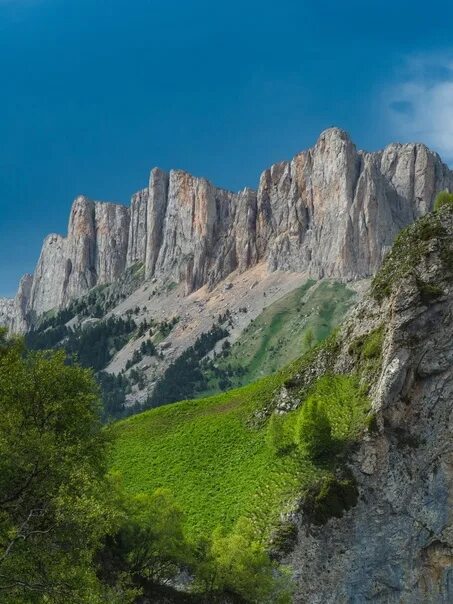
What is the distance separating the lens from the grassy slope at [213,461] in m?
45.7

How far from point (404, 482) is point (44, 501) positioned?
103 feet

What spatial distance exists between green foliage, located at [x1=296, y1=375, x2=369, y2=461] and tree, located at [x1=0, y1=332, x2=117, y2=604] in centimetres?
2308

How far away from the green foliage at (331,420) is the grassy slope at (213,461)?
182 centimetres

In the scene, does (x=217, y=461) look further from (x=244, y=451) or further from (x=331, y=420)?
(x=331, y=420)

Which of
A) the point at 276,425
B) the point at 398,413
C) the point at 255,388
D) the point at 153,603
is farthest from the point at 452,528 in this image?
the point at 255,388

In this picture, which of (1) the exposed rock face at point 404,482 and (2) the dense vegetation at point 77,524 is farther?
(1) the exposed rock face at point 404,482

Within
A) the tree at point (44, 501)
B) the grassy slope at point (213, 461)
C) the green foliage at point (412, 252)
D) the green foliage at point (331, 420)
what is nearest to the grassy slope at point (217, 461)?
the grassy slope at point (213, 461)

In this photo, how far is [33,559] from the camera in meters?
18.8

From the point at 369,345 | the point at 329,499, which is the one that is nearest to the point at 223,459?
the point at 329,499

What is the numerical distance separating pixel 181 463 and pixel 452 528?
23036mm

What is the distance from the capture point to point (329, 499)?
4338cm

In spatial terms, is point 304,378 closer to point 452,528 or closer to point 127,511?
point 452,528

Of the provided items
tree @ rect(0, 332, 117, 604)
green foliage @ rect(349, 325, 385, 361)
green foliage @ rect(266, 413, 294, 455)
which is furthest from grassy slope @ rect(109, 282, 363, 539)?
tree @ rect(0, 332, 117, 604)

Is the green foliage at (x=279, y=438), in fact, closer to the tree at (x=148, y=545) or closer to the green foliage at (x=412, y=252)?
the green foliage at (x=412, y=252)
